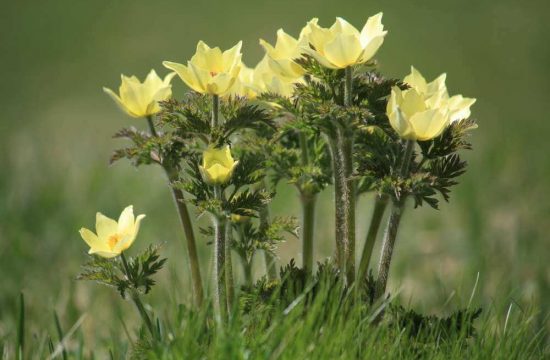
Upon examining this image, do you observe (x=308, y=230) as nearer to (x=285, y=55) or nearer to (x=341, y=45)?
(x=285, y=55)

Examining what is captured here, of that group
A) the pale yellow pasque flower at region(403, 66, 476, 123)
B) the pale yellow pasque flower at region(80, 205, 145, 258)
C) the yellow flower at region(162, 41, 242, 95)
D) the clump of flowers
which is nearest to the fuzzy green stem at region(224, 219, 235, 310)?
the clump of flowers

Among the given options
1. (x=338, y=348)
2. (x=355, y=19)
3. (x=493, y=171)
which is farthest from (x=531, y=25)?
(x=338, y=348)

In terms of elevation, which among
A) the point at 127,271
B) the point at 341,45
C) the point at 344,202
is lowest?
the point at 127,271

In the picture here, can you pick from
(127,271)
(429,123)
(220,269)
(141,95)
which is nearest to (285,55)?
(141,95)

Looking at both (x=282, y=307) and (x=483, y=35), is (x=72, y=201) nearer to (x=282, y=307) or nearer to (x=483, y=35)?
(x=282, y=307)

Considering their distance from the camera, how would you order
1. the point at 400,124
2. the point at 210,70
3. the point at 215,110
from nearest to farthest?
the point at 400,124, the point at 215,110, the point at 210,70

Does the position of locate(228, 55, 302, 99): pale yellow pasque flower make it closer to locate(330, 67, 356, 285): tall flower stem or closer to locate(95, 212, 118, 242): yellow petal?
locate(330, 67, 356, 285): tall flower stem
